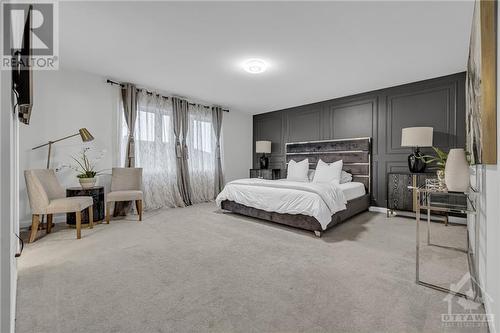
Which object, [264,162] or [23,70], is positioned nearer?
[23,70]

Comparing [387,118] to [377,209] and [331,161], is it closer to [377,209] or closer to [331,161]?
[331,161]

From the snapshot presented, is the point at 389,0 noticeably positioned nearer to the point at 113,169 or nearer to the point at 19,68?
the point at 19,68

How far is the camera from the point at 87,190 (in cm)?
346

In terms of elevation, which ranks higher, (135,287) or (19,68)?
(19,68)

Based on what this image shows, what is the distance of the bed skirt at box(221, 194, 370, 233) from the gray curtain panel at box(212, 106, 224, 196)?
1.55m

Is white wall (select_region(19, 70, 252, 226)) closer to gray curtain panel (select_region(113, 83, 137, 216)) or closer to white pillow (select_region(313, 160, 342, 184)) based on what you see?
gray curtain panel (select_region(113, 83, 137, 216))

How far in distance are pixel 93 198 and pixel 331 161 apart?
184 inches

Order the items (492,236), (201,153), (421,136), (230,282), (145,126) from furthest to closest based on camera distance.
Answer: (201,153), (145,126), (421,136), (230,282), (492,236)

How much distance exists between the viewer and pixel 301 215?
10.4 feet

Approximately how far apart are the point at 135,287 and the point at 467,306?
2382 mm

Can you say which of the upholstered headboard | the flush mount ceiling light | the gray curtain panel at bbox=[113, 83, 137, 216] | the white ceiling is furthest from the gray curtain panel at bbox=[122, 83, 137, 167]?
the upholstered headboard

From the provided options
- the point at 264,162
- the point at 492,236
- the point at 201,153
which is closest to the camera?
the point at 492,236

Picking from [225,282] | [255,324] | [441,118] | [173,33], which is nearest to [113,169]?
[173,33]

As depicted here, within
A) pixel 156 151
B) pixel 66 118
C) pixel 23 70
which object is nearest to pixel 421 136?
pixel 23 70
